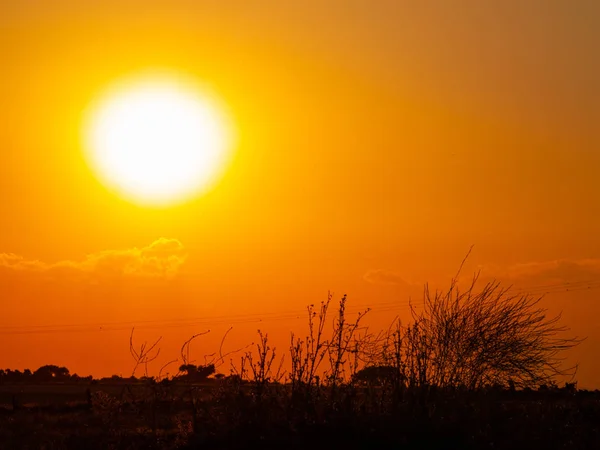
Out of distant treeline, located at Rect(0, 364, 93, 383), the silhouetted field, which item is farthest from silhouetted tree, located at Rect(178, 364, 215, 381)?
distant treeline, located at Rect(0, 364, 93, 383)

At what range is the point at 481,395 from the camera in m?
18.0

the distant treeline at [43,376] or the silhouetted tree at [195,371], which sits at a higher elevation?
the distant treeline at [43,376]

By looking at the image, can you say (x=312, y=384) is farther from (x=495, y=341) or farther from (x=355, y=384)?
(x=495, y=341)

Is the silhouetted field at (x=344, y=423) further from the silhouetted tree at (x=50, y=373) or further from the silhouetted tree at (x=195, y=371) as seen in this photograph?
the silhouetted tree at (x=50, y=373)

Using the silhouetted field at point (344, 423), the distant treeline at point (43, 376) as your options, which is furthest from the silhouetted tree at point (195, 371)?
the distant treeline at point (43, 376)

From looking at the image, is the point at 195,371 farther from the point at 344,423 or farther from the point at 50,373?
the point at 50,373

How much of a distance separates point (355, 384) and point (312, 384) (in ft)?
2.96

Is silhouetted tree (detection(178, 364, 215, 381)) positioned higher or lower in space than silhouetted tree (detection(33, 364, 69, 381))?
lower

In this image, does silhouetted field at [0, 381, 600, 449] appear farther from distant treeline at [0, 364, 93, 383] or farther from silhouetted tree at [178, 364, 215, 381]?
distant treeline at [0, 364, 93, 383]

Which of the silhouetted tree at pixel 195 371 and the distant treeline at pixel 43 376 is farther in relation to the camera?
the distant treeline at pixel 43 376

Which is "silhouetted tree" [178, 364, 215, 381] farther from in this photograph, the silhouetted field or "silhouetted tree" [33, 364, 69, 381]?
"silhouetted tree" [33, 364, 69, 381]

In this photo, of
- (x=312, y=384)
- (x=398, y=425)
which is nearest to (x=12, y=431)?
(x=312, y=384)

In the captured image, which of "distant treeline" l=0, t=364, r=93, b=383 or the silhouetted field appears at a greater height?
"distant treeline" l=0, t=364, r=93, b=383

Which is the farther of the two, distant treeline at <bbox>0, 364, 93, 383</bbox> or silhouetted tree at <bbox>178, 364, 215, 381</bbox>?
distant treeline at <bbox>0, 364, 93, 383</bbox>
